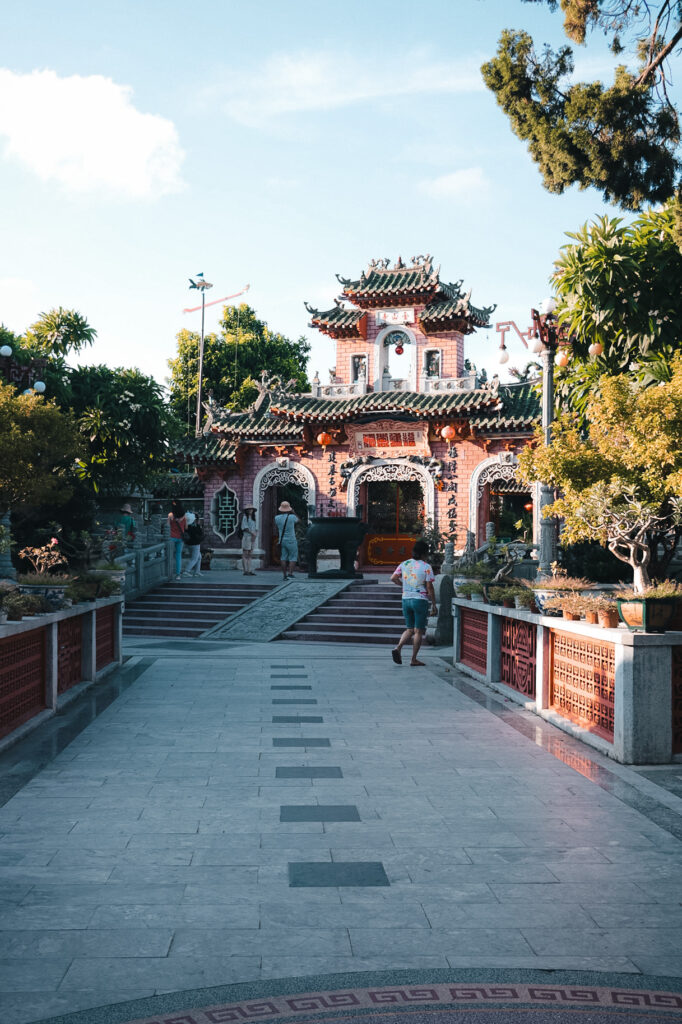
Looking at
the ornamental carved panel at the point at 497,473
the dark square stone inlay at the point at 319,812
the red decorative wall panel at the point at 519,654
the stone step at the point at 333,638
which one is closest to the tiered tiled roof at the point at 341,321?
the ornamental carved panel at the point at 497,473

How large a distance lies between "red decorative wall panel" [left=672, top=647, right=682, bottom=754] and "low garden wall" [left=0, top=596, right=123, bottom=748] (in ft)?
15.9

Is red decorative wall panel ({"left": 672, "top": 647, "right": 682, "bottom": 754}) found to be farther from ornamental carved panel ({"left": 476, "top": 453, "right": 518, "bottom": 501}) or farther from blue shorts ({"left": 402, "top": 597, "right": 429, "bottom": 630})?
ornamental carved panel ({"left": 476, "top": 453, "right": 518, "bottom": 501})

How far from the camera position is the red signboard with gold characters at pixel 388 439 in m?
26.7

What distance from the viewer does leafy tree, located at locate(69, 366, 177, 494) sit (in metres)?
26.0

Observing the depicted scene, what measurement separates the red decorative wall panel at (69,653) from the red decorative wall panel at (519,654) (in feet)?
15.3

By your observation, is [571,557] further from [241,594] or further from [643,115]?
[643,115]

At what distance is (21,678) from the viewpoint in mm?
A: 8000

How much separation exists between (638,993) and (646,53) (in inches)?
302

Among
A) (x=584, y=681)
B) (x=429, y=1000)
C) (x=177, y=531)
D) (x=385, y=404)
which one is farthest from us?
(x=385, y=404)

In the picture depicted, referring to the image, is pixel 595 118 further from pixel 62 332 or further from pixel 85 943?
pixel 62 332

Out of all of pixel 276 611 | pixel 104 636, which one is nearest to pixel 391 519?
pixel 276 611

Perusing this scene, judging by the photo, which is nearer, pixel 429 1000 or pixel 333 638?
pixel 429 1000

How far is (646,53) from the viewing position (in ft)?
27.0

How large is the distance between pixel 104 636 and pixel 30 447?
7.98 metres
